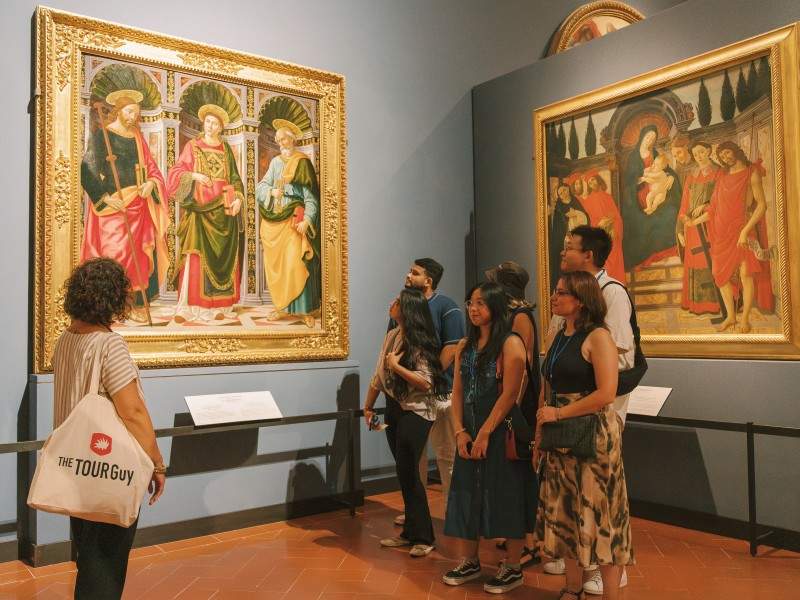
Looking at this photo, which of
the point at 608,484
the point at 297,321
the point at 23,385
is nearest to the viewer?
the point at 608,484

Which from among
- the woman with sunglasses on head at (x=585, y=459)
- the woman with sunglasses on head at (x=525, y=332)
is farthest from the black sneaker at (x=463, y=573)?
the woman with sunglasses on head at (x=585, y=459)

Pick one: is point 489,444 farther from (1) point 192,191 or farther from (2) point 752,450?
(1) point 192,191

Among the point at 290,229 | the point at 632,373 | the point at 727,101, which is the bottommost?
the point at 632,373

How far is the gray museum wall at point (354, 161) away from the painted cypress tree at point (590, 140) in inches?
61.2

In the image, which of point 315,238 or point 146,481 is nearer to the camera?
point 146,481

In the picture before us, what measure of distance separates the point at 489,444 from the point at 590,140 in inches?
140

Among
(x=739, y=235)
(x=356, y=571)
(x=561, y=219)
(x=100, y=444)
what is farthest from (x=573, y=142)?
(x=100, y=444)

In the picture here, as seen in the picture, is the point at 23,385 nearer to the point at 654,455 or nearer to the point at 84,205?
the point at 84,205

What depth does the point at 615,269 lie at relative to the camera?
629 centimetres

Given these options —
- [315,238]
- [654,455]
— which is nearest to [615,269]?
[654,455]

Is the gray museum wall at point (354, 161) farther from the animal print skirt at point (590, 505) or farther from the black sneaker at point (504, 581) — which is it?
the animal print skirt at point (590, 505)

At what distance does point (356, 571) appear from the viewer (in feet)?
15.0

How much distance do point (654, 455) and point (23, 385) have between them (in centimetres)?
474

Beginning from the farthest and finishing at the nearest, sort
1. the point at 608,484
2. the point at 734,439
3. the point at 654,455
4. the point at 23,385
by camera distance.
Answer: the point at 654,455, the point at 734,439, the point at 23,385, the point at 608,484
